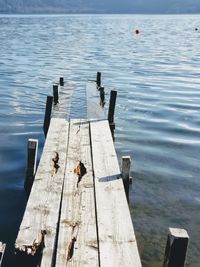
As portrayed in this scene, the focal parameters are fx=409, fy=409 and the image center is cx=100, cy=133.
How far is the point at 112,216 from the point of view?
784cm

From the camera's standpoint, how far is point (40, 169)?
10000mm

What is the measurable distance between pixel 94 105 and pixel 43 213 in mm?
11338

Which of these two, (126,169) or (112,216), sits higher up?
(126,169)

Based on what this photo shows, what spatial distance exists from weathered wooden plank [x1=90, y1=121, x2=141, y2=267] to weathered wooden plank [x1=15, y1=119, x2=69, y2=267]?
0.84 metres

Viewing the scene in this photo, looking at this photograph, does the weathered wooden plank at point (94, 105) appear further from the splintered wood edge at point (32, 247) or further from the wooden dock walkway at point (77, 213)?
the splintered wood edge at point (32, 247)

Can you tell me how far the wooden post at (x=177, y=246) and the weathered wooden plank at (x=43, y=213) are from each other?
6.20ft

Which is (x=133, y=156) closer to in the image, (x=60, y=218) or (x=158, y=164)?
(x=158, y=164)

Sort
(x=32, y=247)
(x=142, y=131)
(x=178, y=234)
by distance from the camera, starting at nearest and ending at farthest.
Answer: (x=178, y=234) → (x=32, y=247) → (x=142, y=131)

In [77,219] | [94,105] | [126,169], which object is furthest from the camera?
[94,105]

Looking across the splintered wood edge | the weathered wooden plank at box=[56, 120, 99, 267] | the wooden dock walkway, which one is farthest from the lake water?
the splintered wood edge

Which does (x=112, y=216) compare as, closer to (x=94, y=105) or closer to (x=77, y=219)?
(x=77, y=219)

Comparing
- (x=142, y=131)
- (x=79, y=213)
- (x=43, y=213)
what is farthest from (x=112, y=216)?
(x=142, y=131)

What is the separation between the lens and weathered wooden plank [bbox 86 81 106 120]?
16575 mm

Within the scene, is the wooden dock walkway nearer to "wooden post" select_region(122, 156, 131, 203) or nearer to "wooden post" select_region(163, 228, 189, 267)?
"wooden post" select_region(122, 156, 131, 203)
